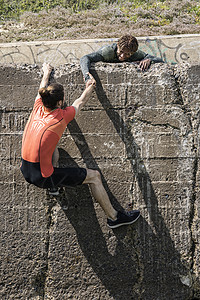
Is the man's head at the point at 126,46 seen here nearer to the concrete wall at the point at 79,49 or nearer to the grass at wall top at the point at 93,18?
the concrete wall at the point at 79,49

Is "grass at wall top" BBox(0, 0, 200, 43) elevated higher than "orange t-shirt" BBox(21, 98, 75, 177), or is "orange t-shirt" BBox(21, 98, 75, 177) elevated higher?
"grass at wall top" BBox(0, 0, 200, 43)

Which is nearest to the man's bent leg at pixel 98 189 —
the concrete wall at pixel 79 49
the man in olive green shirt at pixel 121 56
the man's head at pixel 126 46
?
the man in olive green shirt at pixel 121 56

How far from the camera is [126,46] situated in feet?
10.9

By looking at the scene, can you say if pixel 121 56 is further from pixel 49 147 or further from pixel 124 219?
pixel 124 219

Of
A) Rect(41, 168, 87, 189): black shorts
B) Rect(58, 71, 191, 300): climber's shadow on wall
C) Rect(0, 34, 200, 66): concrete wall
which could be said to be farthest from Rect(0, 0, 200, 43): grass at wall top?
Rect(41, 168, 87, 189): black shorts

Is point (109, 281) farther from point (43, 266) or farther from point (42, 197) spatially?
point (42, 197)

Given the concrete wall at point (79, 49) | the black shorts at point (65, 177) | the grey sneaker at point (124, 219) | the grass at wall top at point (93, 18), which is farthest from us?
the grass at wall top at point (93, 18)

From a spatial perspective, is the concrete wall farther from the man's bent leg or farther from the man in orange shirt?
the man's bent leg

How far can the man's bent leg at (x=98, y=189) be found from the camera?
309 centimetres

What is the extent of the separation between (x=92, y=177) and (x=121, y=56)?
1.42 meters

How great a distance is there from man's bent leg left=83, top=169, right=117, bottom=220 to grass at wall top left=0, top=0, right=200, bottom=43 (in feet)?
10.6

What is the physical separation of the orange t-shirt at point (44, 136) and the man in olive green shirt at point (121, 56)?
601mm

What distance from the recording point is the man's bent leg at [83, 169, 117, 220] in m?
3.09

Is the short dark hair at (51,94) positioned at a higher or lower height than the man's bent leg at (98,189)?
higher
